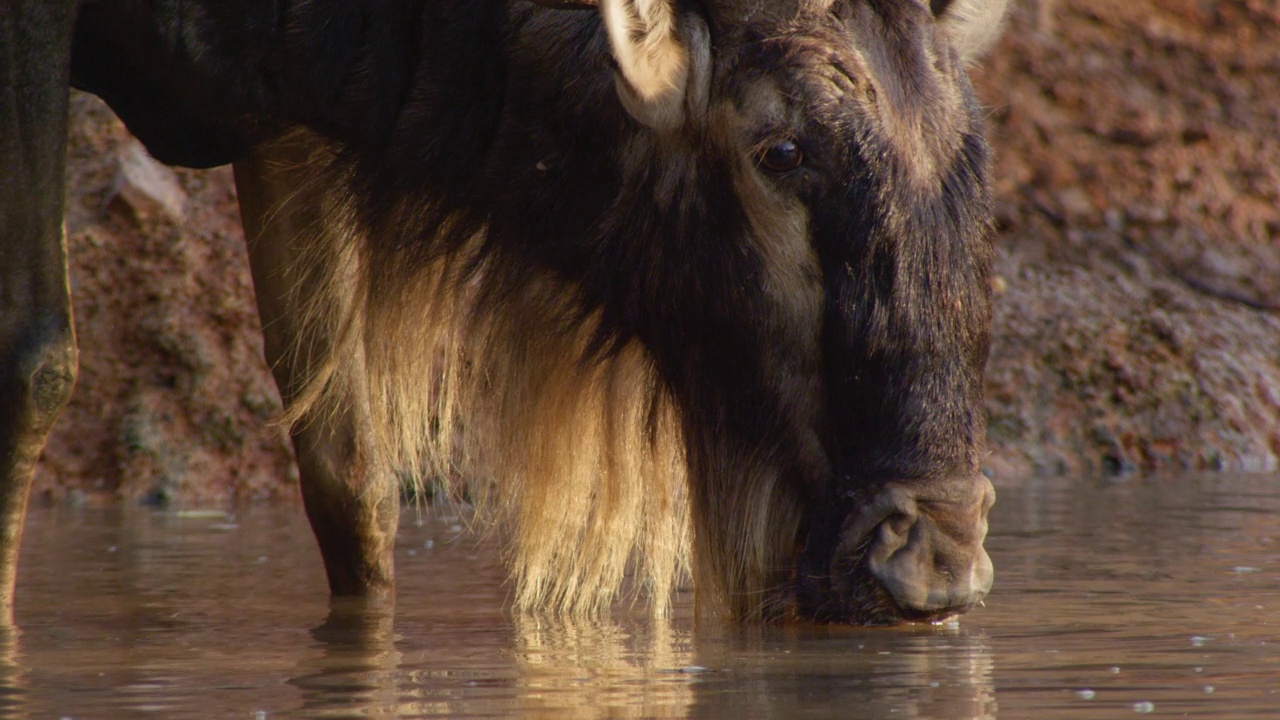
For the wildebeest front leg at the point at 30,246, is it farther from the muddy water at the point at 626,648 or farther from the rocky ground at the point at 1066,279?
the rocky ground at the point at 1066,279

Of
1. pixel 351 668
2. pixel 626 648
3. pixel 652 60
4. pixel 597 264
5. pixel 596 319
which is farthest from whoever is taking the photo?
pixel 596 319

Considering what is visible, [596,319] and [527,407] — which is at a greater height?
[596,319]

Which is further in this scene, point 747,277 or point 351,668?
point 747,277

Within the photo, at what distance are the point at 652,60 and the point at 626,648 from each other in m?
1.11

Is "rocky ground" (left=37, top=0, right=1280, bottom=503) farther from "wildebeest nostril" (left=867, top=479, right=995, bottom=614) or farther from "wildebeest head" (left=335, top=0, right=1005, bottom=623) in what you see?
"wildebeest nostril" (left=867, top=479, right=995, bottom=614)

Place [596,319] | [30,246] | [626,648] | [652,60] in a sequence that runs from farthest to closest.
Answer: [30,246] → [596,319] → [652,60] → [626,648]

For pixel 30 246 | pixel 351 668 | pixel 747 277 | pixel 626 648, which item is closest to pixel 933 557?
pixel 626 648

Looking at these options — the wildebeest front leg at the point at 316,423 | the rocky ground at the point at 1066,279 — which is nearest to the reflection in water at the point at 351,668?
the wildebeest front leg at the point at 316,423

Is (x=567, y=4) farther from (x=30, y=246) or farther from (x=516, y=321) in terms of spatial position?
(x=30, y=246)

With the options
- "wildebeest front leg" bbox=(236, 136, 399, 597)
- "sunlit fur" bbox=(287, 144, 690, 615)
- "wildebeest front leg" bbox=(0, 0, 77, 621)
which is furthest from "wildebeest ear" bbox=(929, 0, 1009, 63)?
"wildebeest front leg" bbox=(0, 0, 77, 621)

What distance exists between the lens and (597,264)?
3.82 meters

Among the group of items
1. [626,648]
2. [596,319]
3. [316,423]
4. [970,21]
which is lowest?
[626,648]

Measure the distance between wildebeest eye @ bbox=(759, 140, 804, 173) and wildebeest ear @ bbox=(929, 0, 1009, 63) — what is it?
24.5 inches

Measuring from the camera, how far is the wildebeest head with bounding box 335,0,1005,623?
323 centimetres
